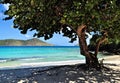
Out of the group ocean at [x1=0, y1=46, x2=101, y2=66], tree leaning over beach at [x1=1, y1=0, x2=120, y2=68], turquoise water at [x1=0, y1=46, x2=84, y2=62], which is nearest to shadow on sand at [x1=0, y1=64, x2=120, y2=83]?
tree leaning over beach at [x1=1, y1=0, x2=120, y2=68]

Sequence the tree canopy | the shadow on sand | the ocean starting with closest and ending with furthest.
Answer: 1. the tree canopy
2. the shadow on sand
3. the ocean

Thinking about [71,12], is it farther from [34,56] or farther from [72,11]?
[34,56]

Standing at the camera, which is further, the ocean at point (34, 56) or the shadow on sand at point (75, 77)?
the ocean at point (34, 56)

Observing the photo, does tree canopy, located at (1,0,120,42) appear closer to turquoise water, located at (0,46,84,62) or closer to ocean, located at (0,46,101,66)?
ocean, located at (0,46,101,66)

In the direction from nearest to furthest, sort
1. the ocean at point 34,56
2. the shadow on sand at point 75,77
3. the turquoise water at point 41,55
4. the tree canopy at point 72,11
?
the tree canopy at point 72,11 < the shadow on sand at point 75,77 < the ocean at point 34,56 < the turquoise water at point 41,55

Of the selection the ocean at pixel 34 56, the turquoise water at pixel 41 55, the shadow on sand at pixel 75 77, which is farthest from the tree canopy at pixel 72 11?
the turquoise water at pixel 41 55

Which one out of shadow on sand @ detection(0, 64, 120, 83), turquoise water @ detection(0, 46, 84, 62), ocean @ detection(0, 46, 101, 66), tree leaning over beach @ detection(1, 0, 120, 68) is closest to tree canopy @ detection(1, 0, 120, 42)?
tree leaning over beach @ detection(1, 0, 120, 68)

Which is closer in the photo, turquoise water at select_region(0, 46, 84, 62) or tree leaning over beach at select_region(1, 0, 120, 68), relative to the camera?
tree leaning over beach at select_region(1, 0, 120, 68)

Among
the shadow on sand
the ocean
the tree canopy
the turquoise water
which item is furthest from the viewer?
the turquoise water

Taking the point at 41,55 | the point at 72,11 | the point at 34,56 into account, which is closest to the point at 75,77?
the point at 72,11

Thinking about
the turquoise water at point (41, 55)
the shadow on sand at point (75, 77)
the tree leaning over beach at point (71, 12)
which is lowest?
the turquoise water at point (41, 55)

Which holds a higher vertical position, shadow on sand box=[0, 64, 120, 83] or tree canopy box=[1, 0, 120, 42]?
tree canopy box=[1, 0, 120, 42]

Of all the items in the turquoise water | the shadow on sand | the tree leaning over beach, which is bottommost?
the turquoise water

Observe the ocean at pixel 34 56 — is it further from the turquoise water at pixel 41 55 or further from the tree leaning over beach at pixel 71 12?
the tree leaning over beach at pixel 71 12
